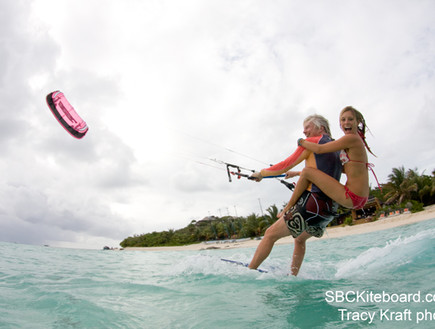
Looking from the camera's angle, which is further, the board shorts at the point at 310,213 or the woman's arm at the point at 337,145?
the board shorts at the point at 310,213

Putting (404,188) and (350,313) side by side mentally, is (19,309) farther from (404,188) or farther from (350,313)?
(404,188)

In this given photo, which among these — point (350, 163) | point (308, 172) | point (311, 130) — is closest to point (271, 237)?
point (308, 172)

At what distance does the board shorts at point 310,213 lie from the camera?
4.01 m

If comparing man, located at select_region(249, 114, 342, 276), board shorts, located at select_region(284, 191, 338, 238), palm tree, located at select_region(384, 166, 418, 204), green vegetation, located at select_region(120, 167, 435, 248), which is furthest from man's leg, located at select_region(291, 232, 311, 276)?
palm tree, located at select_region(384, 166, 418, 204)

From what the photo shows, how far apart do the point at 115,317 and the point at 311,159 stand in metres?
3.14

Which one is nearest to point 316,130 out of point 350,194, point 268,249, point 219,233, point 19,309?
point 350,194

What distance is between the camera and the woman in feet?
12.1

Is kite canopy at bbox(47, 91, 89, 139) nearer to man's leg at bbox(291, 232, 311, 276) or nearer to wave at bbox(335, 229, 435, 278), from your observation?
man's leg at bbox(291, 232, 311, 276)

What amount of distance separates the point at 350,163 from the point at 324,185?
42cm

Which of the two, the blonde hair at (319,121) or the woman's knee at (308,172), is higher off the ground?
the blonde hair at (319,121)

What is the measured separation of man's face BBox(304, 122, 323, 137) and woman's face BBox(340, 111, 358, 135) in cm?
60

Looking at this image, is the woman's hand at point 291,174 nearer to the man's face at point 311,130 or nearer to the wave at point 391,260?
the man's face at point 311,130

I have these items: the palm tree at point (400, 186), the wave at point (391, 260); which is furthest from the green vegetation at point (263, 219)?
the wave at point (391, 260)

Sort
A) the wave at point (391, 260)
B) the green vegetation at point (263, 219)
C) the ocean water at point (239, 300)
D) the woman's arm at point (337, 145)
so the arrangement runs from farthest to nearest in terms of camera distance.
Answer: the green vegetation at point (263, 219)
the wave at point (391, 260)
the woman's arm at point (337, 145)
the ocean water at point (239, 300)
